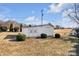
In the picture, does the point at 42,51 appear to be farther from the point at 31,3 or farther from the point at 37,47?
the point at 31,3

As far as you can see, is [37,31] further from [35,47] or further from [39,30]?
[35,47]

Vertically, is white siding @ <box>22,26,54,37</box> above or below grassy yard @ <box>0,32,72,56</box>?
above

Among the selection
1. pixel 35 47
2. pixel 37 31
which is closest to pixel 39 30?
pixel 37 31

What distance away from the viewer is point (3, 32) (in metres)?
7.73

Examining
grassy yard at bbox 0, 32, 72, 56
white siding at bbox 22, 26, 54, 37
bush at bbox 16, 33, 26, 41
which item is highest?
white siding at bbox 22, 26, 54, 37

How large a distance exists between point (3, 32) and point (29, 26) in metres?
0.32

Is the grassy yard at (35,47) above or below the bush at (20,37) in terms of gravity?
below

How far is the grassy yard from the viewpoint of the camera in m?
7.69

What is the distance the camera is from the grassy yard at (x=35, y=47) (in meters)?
7.69

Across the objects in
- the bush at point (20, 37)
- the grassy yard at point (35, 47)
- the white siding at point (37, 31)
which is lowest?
the grassy yard at point (35, 47)

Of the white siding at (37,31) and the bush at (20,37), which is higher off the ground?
the white siding at (37,31)

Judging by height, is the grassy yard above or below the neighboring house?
below

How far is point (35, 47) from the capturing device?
25.3 feet

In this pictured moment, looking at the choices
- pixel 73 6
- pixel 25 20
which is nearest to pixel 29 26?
pixel 25 20
